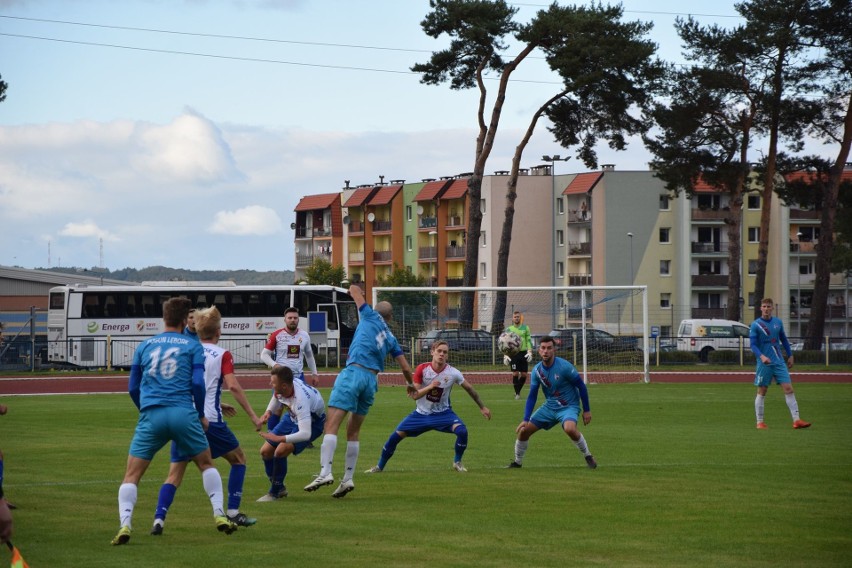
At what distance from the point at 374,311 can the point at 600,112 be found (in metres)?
38.6

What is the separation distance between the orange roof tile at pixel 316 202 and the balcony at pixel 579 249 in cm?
3314

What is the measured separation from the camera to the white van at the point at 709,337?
163ft

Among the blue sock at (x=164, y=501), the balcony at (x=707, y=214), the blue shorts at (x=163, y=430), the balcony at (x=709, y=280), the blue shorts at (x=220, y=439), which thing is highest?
the balcony at (x=707, y=214)

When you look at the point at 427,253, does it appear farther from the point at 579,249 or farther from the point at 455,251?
the point at 579,249

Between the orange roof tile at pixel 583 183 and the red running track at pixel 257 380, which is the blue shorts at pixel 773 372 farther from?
the orange roof tile at pixel 583 183

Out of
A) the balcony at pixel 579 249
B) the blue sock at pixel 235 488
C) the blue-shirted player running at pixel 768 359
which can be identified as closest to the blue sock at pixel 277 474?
the blue sock at pixel 235 488

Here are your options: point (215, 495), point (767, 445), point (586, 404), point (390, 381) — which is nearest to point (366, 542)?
point (215, 495)

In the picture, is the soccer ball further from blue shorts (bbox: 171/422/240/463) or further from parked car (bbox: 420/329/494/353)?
blue shorts (bbox: 171/422/240/463)

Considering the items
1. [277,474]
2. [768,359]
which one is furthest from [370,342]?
[768,359]

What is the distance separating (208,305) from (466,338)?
1898 cm

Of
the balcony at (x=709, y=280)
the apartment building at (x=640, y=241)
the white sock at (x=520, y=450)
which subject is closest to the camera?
the white sock at (x=520, y=450)

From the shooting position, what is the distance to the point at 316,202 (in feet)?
410

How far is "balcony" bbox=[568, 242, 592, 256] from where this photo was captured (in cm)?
9675

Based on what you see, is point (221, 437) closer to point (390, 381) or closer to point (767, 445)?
point (767, 445)
